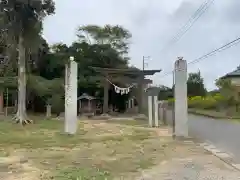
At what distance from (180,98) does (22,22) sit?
12.8 m

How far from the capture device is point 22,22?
22.1m

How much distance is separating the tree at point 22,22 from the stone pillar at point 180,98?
38.3ft

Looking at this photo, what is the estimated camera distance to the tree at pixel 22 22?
71.0ft

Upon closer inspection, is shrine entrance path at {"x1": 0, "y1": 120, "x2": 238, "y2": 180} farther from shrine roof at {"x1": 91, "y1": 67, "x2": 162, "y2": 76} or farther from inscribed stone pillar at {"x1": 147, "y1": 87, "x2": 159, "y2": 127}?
shrine roof at {"x1": 91, "y1": 67, "x2": 162, "y2": 76}

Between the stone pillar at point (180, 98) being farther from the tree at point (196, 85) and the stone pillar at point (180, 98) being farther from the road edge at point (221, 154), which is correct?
the tree at point (196, 85)

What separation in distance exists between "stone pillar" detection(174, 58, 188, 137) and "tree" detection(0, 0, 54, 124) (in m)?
11.7

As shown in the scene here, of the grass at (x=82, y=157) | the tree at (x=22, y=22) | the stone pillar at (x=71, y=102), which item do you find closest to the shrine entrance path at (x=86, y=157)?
the grass at (x=82, y=157)

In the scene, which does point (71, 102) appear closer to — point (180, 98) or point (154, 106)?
point (180, 98)

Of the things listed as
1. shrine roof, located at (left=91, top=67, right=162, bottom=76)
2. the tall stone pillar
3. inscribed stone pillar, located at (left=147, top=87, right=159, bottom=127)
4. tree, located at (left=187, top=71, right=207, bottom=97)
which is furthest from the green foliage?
tree, located at (left=187, top=71, right=207, bottom=97)

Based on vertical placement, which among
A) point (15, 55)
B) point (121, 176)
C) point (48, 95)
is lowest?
point (121, 176)

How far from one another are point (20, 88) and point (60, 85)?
8.22 metres

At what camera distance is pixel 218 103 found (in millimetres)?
31438

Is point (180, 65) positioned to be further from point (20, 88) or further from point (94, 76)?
point (94, 76)

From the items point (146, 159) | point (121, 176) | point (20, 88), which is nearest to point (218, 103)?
point (20, 88)
